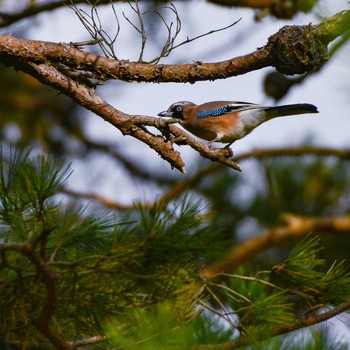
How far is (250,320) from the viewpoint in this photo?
10.5ft

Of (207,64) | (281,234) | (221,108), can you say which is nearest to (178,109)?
(221,108)

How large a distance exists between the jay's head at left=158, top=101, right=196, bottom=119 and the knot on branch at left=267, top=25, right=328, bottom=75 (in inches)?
94.4

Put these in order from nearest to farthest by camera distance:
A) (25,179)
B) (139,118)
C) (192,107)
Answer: (25,179) → (139,118) → (192,107)

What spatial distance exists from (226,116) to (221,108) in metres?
0.25

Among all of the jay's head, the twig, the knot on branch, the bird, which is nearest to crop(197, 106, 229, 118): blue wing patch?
the bird

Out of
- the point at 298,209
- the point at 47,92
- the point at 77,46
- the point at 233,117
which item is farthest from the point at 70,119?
the point at 77,46

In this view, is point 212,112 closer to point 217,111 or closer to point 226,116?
point 217,111

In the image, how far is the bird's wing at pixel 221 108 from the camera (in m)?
4.96

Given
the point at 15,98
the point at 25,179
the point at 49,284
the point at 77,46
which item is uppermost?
the point at 15,98

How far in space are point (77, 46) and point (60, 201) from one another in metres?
0.58

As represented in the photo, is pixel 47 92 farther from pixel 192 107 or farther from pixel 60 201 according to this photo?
pixel 60 201

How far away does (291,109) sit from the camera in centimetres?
442

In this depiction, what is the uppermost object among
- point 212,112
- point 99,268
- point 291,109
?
point 212,112

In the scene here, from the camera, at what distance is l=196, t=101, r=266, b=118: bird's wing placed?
16.3 ft
